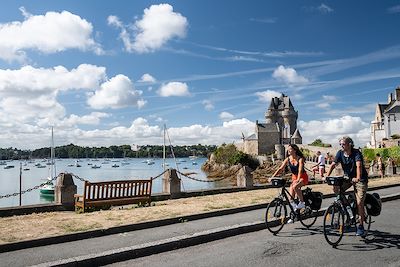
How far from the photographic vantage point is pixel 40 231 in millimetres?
8156

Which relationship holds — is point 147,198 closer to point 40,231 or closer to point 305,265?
point 40,231

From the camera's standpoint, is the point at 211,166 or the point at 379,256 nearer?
the point at 379,256

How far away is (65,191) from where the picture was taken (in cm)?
1248

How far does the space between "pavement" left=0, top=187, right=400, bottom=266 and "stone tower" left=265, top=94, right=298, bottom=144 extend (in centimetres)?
9000

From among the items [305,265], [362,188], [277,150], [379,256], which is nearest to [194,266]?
[305,265]

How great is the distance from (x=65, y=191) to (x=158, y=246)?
6.53 m

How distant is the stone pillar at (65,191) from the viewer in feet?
40.8

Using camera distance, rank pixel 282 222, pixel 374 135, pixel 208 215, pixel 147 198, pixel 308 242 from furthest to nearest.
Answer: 1. pixel 374 135
2. pixel 147 198
3. pixel 208 215
4. pixel 282 222
5. pixel 308 242

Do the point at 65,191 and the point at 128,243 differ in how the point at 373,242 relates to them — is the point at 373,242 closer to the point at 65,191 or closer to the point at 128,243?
the point at 128,243

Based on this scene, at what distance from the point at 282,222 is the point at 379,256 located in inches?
85.6

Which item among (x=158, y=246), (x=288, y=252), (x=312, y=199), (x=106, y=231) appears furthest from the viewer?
(x=312, y=199)

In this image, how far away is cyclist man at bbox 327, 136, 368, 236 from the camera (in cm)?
751

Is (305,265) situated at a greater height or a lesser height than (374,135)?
lesser

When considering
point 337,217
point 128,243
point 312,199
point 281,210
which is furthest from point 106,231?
point 337,217
